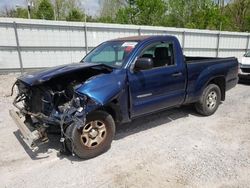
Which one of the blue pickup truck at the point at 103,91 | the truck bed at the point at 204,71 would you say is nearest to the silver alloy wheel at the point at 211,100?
the truck bed at the point at 204,71

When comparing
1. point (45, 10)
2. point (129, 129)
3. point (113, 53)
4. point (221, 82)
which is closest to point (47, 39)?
point (113, 53)

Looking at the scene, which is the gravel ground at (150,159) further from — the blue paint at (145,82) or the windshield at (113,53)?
the windshield at (113,53)

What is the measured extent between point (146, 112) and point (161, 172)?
1.29 meters

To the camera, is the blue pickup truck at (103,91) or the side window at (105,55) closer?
the blue pickup truck at (103,91)

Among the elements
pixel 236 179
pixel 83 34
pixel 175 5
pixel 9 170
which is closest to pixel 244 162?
pixel 236 179

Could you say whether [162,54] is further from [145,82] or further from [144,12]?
[144,12]

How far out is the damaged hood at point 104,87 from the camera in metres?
3.40

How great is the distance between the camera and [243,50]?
17219mm

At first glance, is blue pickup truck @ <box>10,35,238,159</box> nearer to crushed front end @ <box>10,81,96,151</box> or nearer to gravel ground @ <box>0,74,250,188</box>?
crushed front end @ <box>10,81,96,151</box>

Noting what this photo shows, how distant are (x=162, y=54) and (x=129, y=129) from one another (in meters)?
1.74

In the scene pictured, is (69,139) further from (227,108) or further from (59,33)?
(59,33)

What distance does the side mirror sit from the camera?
3.91m

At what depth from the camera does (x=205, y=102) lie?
17.7 feet

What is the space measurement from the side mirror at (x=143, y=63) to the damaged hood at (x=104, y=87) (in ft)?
1.00
